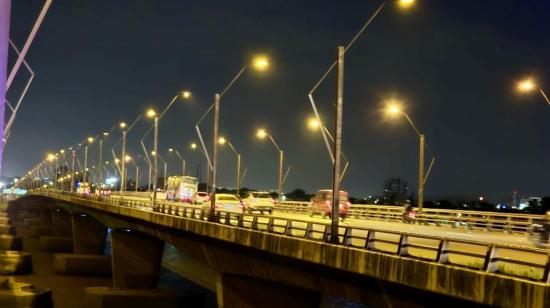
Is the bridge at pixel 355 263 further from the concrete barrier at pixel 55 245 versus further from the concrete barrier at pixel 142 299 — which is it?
the concrete barrier at pixel 55 245

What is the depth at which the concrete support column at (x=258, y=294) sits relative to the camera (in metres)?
28.1

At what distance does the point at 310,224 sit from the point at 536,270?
8473 mm

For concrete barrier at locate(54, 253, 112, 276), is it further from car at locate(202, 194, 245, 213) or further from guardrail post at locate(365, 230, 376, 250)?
guardrail post at locate(365, 230, 376, 250)

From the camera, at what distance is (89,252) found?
91.4m

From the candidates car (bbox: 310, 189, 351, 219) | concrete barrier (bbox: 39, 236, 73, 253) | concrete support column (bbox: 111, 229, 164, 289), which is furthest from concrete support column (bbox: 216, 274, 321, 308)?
concrete barrier (bbox: 39, 236, 73, 253)

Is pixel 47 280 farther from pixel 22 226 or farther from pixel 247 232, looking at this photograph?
pixel 22 226

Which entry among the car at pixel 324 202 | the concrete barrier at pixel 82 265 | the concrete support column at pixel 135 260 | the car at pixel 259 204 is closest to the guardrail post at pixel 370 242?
the car at pixel 324 202

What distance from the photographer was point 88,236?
9450 centimetres

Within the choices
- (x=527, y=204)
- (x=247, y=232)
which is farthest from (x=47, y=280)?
(x=527, y=204)

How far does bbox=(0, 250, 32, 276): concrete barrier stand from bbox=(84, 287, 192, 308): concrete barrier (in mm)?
18844

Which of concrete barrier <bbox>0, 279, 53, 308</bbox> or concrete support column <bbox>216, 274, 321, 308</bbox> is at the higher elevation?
concrete support column <bbox>216, 274, 321, 308</bbox>

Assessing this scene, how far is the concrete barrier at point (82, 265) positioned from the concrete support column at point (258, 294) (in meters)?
43.2

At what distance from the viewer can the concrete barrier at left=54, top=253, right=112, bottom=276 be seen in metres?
72.1

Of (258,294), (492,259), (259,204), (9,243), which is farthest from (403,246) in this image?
(9,243)
